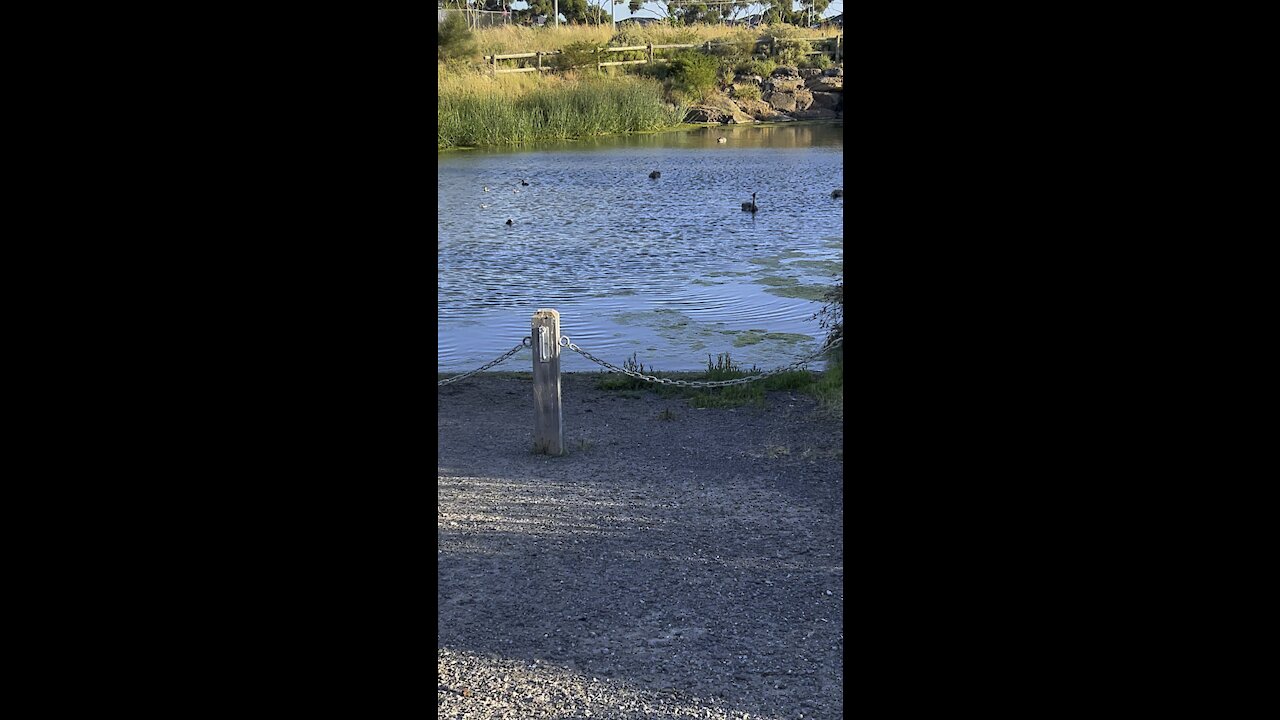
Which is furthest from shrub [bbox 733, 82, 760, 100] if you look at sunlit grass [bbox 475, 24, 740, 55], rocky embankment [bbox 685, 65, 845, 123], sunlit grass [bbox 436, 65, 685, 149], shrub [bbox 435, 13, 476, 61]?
shrub [bbox 435, 13, 476, 61]

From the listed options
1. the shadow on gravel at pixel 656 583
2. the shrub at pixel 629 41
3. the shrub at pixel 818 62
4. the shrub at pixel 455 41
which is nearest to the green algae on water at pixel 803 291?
the shadow on gravel at pixel 656 583

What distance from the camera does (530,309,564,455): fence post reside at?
5.86 meters

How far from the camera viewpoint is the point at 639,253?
14352 millimetres

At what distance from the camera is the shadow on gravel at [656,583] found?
3.72m

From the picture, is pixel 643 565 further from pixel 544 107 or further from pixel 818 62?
pixel 818 62

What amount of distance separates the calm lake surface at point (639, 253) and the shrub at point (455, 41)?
7478mm

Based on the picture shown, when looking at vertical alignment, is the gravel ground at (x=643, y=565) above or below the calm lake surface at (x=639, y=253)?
below

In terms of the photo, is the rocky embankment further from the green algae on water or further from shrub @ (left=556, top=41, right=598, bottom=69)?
the green algae on water

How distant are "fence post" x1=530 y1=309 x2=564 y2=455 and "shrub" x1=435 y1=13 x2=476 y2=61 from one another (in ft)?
80.5

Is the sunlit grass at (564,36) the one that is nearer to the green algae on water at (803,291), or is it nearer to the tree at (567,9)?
the tree at (567,9)
